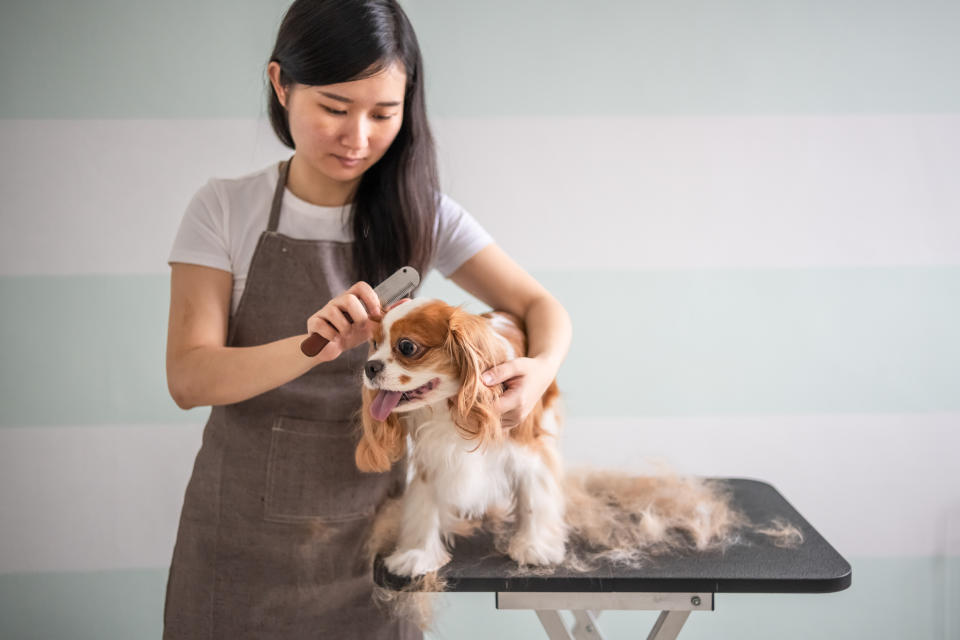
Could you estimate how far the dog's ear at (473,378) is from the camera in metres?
1.11

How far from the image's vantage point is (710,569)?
126 centimetres

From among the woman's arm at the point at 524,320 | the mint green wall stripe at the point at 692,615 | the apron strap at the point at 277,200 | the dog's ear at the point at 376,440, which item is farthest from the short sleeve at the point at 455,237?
the mint green wall stripe at the point at 692,615

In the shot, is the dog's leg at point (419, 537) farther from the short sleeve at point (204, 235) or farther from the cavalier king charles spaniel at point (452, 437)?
the short sleeve at point (204, 235)

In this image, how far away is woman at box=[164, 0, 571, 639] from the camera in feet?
4.32

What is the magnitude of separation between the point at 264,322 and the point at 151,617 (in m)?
1.61

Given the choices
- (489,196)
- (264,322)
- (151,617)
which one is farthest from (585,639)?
(151,617)

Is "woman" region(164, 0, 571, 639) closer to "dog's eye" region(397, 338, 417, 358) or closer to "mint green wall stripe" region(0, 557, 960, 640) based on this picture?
"dog's eye" region(397, 338, 417, 358)

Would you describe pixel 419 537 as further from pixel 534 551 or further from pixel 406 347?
pixel 406 347

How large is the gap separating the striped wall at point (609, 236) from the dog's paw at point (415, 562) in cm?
125

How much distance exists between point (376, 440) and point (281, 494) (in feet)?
0.89

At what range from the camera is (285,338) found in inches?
51.7

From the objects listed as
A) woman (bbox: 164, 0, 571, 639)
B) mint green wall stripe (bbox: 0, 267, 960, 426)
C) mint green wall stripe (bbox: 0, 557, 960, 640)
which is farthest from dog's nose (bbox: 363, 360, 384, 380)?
mint green wall stripe (bbox: 0, 557, 960, 640)

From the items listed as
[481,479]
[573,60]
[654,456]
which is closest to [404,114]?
[481,479]

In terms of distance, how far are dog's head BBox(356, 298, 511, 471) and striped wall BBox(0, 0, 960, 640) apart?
4.23 feet
